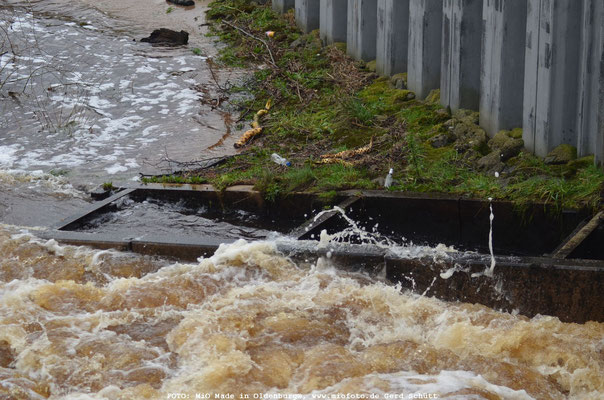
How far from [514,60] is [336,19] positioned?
5447mm

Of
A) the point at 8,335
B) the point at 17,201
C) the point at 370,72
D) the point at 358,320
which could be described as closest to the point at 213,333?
the point at 358,320

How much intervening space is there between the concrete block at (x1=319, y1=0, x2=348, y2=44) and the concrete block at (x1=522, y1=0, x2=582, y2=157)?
223 inches

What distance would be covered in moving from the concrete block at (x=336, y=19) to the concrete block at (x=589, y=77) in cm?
628

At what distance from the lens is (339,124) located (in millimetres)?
10734

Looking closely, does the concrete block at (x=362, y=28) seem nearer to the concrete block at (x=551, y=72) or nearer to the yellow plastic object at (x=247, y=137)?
the yellow plastic object at (x=247, y=137)

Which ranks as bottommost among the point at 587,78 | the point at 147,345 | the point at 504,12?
the point at 147,345

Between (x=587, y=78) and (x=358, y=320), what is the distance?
3.33 m

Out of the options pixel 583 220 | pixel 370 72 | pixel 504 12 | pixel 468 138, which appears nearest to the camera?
pixel 583 220

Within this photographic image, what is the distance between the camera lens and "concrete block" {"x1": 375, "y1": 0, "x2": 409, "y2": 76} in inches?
446

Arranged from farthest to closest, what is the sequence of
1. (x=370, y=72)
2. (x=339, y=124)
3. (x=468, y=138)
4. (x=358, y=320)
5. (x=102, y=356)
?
(x=370, y=72) < (x=339, y=124) < (x=468, y=138) < (x=358, y=320) < (x=102, y=356)

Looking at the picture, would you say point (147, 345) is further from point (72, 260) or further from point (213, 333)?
point (72, 260)

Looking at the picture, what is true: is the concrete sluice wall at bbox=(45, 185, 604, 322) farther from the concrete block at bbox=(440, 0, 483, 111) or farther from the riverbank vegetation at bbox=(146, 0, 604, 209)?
the concrete block at bbox=(440, 0, 483, 111)

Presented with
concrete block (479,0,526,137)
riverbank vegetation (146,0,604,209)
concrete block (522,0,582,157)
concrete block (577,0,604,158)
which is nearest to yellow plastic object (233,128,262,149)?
riverbank vegetation (146,0,604,209)

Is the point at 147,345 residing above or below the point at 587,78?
below
